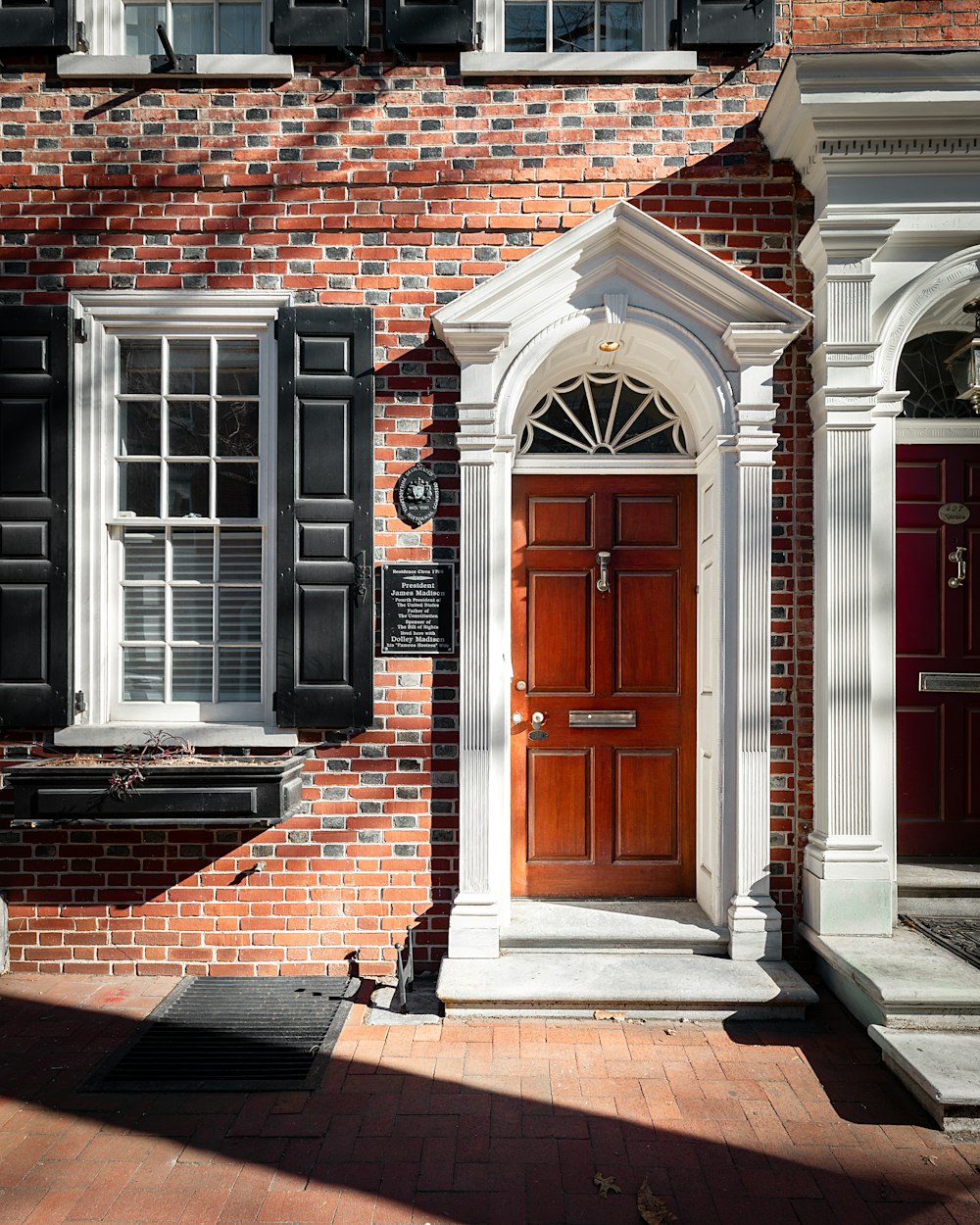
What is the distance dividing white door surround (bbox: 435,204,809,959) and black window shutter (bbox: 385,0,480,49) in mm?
1283

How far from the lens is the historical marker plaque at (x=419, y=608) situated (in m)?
4.59

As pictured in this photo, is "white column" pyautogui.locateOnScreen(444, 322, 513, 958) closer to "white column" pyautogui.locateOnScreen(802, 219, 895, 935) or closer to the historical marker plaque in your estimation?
the historical marker plaque

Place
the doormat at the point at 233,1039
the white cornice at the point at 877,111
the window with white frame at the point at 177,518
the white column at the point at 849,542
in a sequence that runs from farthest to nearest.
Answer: the window with white frame at the point at 177,518 → the white column at the point at 849,542 → the white cornice at the point at 877,111 → the doormat at the point at 233,1039

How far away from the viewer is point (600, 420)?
5.05m

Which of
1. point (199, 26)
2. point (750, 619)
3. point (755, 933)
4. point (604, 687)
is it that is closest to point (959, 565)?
point (750, 619)

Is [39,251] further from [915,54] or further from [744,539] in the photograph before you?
[915,54]

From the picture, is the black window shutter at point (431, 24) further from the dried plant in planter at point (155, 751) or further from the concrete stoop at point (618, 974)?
the concrete stoop at point (618, 974)

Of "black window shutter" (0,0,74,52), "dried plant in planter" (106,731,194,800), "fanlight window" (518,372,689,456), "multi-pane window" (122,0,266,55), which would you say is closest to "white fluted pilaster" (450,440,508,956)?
"fanlight window" (518,372,689,456)

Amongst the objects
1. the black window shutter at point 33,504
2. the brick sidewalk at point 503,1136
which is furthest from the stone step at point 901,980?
the black window shutter at point 33,504

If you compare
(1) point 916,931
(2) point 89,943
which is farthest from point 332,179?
(1) point 916,931

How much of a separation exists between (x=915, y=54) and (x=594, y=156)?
5.14ft

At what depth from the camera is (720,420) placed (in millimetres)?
4527

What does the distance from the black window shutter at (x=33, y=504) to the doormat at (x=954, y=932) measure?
180 inches

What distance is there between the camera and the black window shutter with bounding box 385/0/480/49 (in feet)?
15.0
